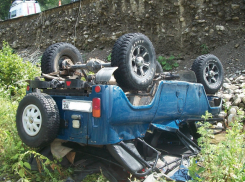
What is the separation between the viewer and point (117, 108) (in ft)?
11.0

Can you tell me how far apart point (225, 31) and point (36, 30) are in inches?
464

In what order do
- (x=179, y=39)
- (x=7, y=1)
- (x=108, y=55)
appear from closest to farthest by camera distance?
(x=179, y=39), (x=108, y=55), (x=7, y=1)

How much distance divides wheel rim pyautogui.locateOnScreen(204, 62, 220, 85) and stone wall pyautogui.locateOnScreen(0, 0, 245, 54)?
5980 millimetres

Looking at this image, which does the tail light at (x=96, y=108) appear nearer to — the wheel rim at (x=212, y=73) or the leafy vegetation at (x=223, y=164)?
the leafy vegetation at (x=223, y=164)

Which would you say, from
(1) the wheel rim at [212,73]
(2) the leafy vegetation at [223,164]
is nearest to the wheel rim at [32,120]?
(2) the leafy vegetation at [223,164]

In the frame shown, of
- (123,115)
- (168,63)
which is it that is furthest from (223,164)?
(168,63)

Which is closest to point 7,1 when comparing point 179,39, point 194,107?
point 179,39

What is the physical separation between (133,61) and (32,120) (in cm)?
169

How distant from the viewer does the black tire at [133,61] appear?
3711 mm

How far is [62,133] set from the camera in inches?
145

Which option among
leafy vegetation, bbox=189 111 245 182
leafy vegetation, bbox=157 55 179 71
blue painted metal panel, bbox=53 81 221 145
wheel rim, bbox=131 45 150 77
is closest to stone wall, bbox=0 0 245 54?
leafy vegetation, bbox=157 55 179 71

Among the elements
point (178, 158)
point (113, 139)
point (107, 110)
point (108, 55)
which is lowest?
point (178, 158)

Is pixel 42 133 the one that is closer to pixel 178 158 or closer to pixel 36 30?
pixel 178 158

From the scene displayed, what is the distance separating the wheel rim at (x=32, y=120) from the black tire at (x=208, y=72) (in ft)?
10.9
